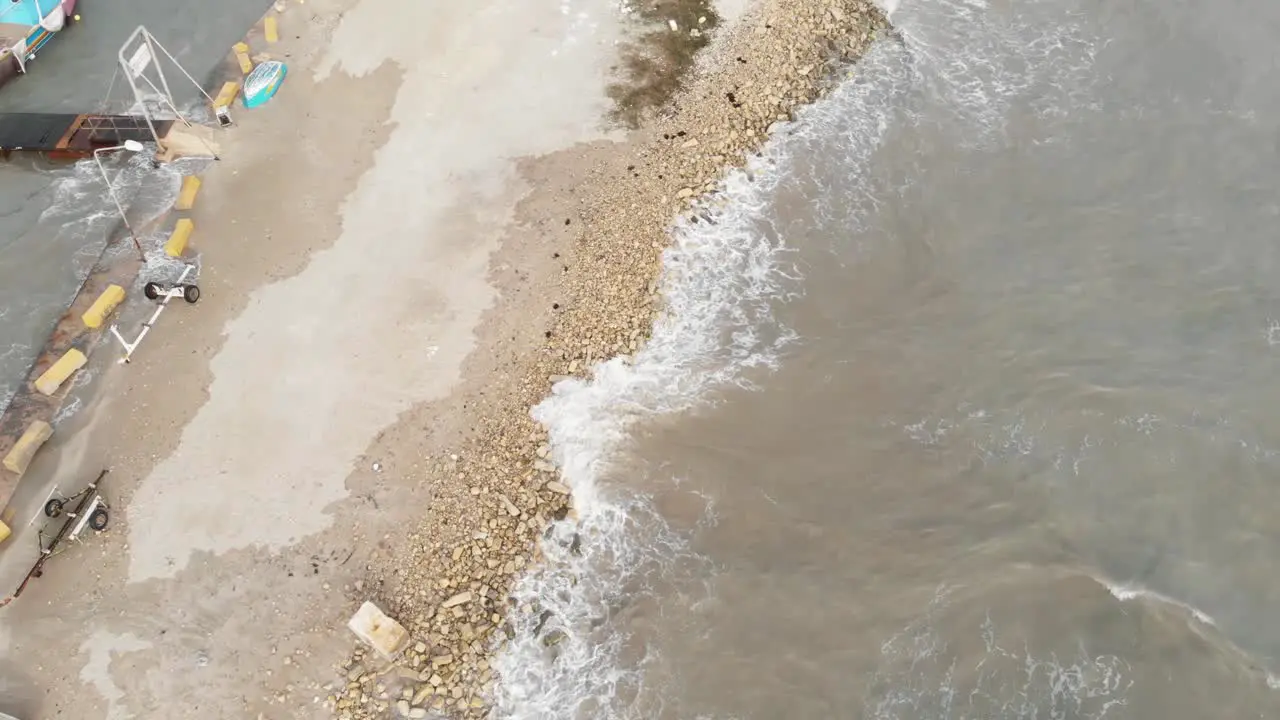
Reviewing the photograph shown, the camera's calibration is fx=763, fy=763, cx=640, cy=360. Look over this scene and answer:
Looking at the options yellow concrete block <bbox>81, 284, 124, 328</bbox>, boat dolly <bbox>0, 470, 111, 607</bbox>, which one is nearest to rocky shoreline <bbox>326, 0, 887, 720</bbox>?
boat dolly <bbox>0, 470, 111, 607</bbox>

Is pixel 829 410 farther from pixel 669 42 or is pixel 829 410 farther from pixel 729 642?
pixel 669 42

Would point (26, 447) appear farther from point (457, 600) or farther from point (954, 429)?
point (954, 429)

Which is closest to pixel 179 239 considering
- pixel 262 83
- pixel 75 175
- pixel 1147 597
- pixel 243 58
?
pixel 75 175

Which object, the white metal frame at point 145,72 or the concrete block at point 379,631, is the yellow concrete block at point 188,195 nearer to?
the white metal frame at point 145,72

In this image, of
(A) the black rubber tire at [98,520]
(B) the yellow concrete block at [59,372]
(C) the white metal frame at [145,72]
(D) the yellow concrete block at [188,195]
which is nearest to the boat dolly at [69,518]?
(A) the black rubber tire at [98,520]

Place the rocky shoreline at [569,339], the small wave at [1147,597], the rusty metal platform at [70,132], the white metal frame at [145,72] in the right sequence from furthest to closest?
1. the rusty metal platform at [70,132]
2. the white metal frame at [145,72]
3. the small wave at [1147,597]
4. the rocky shoreline at [569,339]

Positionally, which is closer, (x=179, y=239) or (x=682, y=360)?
(x=682, y=360)
